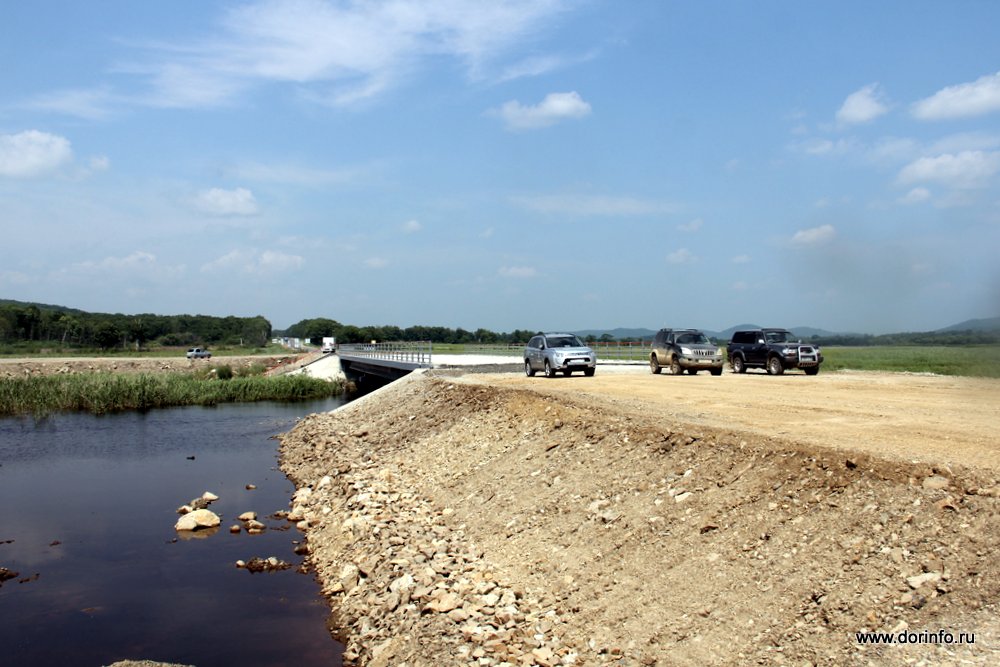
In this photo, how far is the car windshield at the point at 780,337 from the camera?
33.1m

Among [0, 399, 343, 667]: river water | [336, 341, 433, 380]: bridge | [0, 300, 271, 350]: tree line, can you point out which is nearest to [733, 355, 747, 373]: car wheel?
[336, 341, 433, 380]: bridge

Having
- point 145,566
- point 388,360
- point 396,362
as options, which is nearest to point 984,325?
point 145,566

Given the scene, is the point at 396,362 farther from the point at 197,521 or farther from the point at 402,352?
the point at 197,521

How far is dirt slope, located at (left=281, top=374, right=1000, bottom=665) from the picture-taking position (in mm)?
7734

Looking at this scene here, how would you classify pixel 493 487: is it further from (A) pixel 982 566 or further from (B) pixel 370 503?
(A) pixel 982 566

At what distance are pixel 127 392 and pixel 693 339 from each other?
35.6 metres

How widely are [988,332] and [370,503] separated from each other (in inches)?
582

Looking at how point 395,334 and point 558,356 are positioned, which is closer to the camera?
point 558,356

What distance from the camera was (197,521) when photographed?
1898 cm

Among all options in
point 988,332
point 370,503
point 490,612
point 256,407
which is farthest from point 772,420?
point 256,407

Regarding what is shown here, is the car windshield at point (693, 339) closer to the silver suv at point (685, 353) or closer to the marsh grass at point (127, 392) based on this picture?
the silver suv at point (685, 353)

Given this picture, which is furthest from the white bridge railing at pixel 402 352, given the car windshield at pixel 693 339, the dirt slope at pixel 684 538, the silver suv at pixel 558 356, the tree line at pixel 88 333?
the tree line at pixel 88 333

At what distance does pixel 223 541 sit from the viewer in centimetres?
1803

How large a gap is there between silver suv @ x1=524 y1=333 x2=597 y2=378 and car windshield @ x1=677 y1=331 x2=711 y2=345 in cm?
385
